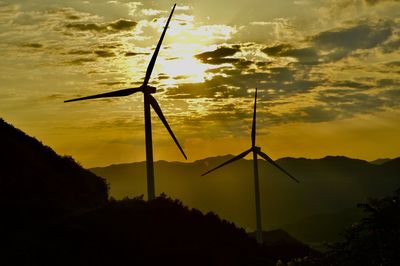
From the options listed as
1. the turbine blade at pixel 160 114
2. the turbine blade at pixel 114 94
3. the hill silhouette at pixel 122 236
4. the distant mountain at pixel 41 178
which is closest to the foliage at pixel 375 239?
the hill silhouette at pixel 122 236

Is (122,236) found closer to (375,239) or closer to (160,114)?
(160,114)

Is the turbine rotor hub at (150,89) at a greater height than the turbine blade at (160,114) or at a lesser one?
greater

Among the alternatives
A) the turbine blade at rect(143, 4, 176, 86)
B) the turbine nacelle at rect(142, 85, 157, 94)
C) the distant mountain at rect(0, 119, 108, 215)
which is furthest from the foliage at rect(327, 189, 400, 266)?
the turbine blade at rect(143, 4, 176, 86)

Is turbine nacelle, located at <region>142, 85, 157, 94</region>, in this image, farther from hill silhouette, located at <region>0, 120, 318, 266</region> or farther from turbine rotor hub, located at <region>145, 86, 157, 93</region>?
hill silhouette, located at <region>0, 120, 318, 266</region>

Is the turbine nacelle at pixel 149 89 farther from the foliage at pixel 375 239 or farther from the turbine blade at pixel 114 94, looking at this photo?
the foliage at pixel 375 239

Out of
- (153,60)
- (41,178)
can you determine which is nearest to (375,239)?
(153,60)

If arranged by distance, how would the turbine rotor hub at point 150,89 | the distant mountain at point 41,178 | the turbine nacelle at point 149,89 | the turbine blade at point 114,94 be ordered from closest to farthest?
1. the turbine nacelle at point 149,89
2. the turbine rotor hub at point 150,89
3. the distant mountain at point 41,178
4. the turbine blade at point 114,94

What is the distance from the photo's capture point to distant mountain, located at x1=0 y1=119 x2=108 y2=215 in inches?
2831

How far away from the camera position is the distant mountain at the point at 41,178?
71.9 m

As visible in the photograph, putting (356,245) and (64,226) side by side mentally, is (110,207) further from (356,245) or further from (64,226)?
(356,245)

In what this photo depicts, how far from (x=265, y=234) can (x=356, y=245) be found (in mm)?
149372

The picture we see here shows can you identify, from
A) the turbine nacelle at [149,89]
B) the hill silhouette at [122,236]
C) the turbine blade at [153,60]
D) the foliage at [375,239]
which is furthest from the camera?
the turbine blade at [153,60]

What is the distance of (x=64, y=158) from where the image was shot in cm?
9531

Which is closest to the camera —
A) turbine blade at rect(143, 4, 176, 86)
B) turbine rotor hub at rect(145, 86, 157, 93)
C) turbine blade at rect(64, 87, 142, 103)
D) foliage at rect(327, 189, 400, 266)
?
foliage at rect(327, 189, 400, 266)
